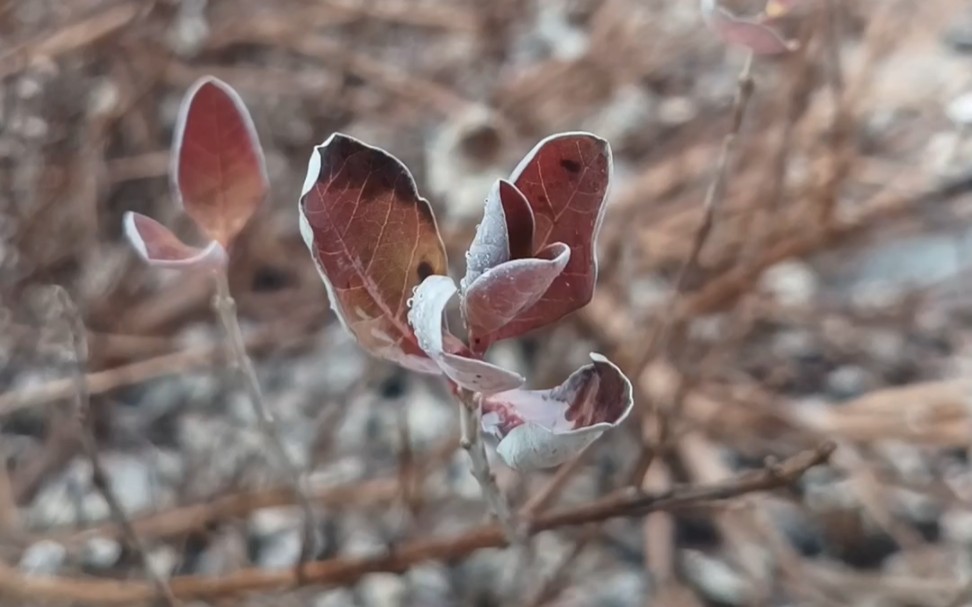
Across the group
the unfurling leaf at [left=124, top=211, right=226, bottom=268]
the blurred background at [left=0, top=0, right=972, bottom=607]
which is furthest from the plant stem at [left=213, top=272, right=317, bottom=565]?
the blurred background at [left=0, top=0, right=972, bottom=607]

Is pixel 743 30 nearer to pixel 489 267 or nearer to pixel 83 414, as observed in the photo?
pixel 489 267

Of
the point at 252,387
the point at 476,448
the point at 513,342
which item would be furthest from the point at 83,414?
the point at 513,342

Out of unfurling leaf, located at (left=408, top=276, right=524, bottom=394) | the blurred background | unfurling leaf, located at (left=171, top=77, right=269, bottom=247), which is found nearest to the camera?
unfurling leaf, located at (left=408, top=276, right=524, bottom=394)

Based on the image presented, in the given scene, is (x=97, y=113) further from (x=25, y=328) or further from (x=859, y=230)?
(x=859, y=230)

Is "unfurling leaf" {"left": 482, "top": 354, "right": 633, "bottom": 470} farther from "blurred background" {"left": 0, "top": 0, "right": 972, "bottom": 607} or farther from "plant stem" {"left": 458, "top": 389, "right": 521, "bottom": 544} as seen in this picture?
"blurred background" {"left": 0, "top": 0, "right": 972, "bottom": 607}

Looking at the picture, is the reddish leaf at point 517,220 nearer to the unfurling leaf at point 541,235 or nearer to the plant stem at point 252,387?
the unfurling leaf at point 541,235

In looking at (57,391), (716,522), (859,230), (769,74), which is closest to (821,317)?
(859,230)

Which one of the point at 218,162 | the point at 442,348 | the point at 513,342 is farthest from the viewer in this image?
the point at 513,342
